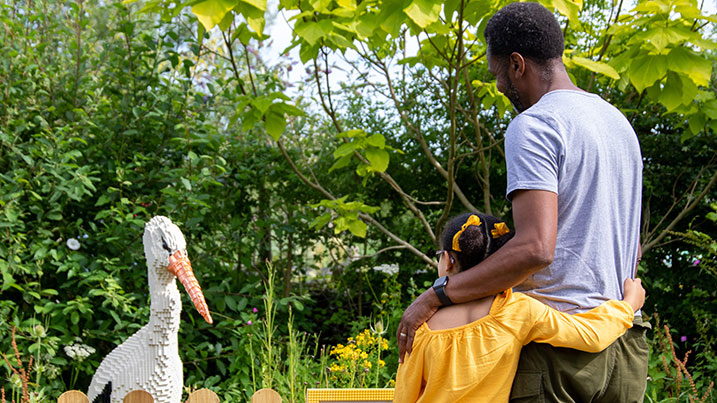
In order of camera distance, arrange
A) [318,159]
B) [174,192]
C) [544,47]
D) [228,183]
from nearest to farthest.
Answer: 1. [544,47]
2. [174,192]
3. [228,183]
4. [318,159]

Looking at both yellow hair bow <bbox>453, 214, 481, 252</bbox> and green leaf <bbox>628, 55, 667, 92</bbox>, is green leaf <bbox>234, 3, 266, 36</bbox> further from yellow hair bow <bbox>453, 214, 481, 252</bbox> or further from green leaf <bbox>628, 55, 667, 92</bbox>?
green leaf <bbox>628, 55, 667, 92</bbox>

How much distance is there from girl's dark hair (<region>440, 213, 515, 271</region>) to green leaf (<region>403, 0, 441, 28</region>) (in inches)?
33.5

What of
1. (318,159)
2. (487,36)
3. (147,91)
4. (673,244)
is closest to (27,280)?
(147,91)

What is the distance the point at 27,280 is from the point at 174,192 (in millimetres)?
1099

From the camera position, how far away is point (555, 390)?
133 centimetres

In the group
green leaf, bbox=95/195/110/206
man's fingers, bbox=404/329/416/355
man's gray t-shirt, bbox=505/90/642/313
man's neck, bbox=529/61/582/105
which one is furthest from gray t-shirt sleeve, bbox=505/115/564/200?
green leaf, bbox=95/195/110/206

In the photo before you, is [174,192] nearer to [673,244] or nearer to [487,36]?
[487,36]

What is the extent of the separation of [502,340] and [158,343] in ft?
5.19

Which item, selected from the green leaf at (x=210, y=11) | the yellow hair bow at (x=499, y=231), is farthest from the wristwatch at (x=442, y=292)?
the green leaf at (x=210, y=11)

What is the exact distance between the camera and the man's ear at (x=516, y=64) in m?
1.43

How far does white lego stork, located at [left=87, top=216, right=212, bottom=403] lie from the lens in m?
2.40

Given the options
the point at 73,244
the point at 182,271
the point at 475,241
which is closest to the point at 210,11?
the point at 182,271

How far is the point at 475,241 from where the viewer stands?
1.45 metres

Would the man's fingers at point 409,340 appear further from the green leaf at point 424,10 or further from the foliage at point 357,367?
the foliage at point 357,367
